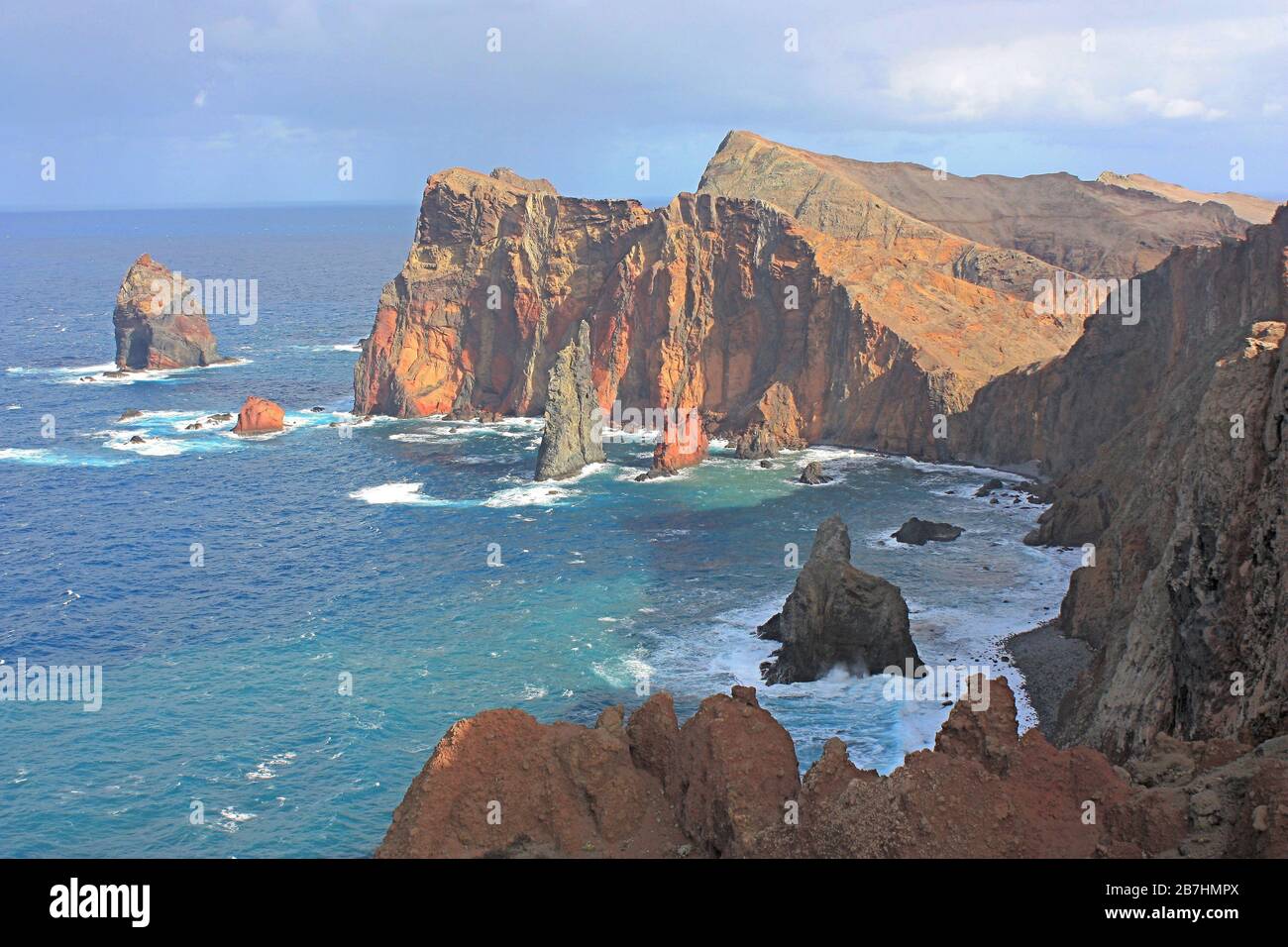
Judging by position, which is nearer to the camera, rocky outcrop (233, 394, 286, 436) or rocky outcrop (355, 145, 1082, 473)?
rocky outcrop (355, 145, 1082, 473)

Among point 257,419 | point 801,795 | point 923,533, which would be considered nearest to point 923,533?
point 923,533

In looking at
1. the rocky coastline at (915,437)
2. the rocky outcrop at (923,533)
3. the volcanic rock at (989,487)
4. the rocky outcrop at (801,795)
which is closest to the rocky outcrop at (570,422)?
the rocky coastline at (915,437)

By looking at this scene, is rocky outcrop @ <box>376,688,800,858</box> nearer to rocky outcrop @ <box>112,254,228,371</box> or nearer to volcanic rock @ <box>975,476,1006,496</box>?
volcanic rock @ <box>975,476,1006,496</box>

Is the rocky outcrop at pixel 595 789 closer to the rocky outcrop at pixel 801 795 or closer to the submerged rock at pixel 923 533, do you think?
the rocky outcrop at pixel 801 795

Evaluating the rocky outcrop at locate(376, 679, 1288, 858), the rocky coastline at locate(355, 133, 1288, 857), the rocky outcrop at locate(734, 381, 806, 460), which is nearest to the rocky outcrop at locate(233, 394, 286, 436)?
the rocky coastline at locate(355, 133, 1288, 857)

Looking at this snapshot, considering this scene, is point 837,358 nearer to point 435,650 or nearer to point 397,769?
point 435,650
